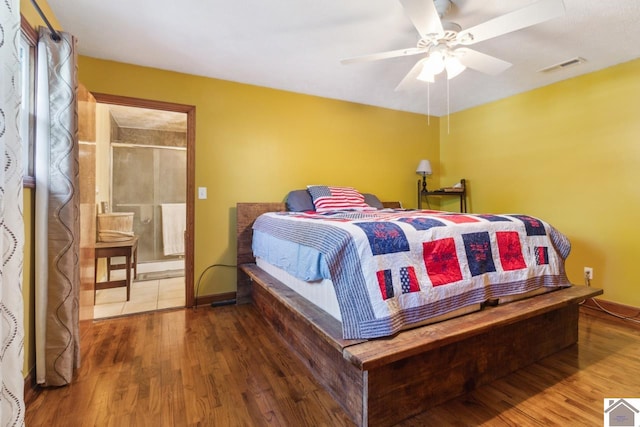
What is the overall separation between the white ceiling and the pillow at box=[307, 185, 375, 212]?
41.8 inches

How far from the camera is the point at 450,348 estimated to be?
1409mm

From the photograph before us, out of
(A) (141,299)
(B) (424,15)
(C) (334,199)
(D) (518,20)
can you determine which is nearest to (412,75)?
(B) (424,15)

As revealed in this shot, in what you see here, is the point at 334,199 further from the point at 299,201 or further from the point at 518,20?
the point at 518,20

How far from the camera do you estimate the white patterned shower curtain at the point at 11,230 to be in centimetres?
90

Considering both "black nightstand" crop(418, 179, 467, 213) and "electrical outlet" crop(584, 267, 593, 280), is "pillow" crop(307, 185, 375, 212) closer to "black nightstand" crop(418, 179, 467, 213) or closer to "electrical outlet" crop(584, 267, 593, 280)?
"black nightstand" crop(418, 179, 467, 213)

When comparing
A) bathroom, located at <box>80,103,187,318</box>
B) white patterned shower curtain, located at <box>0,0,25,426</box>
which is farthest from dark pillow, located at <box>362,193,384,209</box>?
white patterned shower curtain, located at <box>0,0,25,426</box>

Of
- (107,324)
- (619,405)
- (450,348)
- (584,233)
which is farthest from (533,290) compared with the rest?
(107,324)

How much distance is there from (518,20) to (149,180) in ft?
15.8

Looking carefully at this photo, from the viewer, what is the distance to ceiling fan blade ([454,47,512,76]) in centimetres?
187

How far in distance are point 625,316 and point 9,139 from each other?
398 cm

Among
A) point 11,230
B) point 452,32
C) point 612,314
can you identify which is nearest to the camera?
point 11,230

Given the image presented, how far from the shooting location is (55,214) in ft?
5.00

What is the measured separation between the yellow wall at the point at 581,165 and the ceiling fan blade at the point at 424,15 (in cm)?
203

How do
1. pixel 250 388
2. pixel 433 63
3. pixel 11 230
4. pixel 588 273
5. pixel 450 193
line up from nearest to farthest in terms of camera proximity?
pixel 11 230 < pixel 250 388 < pixel 433 63 < pixel 588 273 < pixel 450 193
